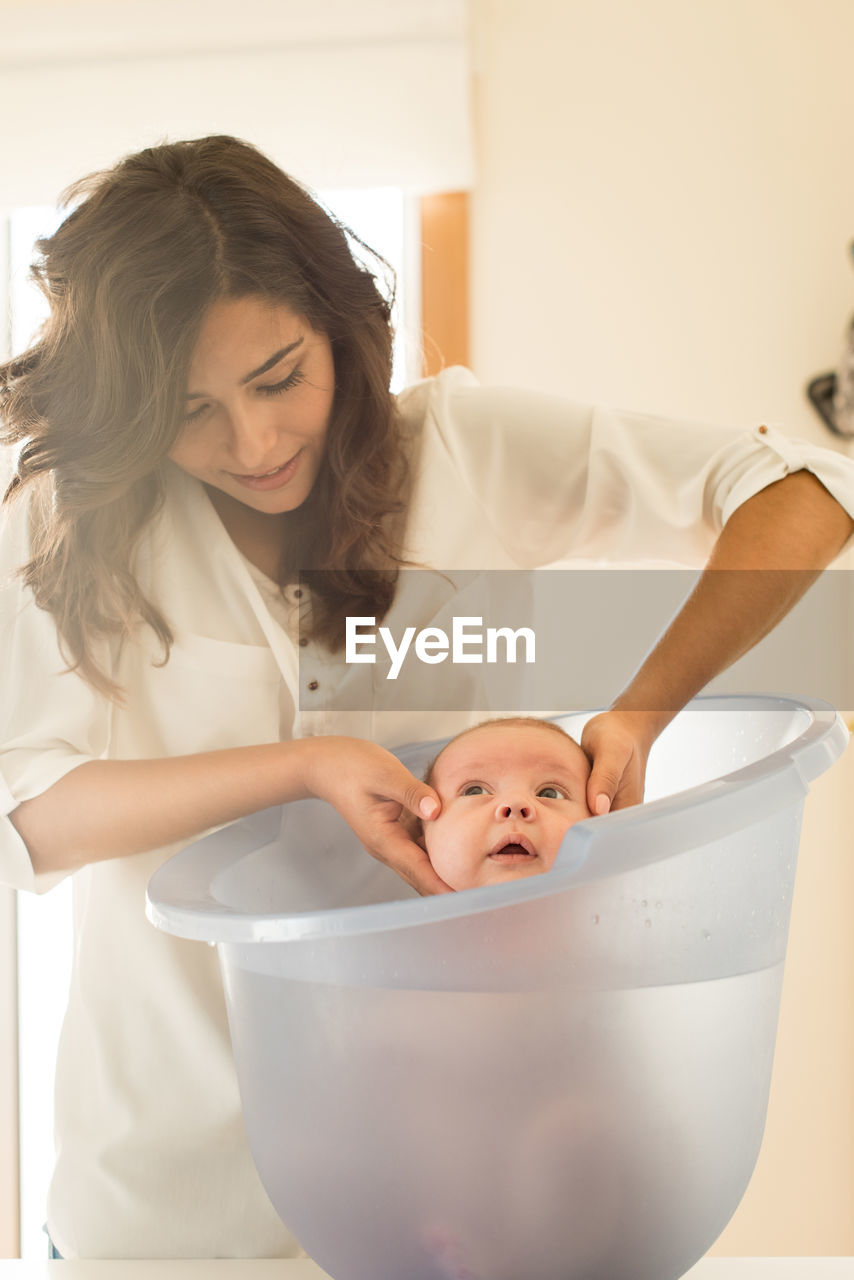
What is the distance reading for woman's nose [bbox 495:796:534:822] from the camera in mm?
633

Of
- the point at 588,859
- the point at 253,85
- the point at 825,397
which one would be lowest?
the point at 588,859

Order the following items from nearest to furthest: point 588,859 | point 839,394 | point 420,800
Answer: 1. point 588,859
2. point 420,800
3. point 839,394

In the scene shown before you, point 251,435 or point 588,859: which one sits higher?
point 251,435

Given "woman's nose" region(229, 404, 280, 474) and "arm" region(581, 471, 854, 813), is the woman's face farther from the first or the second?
"arm" region(581, 471, 854, 813)

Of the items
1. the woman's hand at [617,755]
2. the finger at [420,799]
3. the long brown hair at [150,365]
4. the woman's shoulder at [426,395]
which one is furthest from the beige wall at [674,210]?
the finger at [420,799]

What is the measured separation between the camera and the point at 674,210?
1479 mm

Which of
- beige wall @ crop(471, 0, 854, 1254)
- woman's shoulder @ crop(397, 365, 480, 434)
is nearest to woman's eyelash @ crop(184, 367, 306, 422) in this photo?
woman's shoulder @ crop(397, 365, 480, 434)

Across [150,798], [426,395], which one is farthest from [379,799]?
[426,395]

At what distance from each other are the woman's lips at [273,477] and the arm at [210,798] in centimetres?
22

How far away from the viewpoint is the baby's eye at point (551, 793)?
68 centimetres

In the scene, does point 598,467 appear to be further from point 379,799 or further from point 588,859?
point 588,859

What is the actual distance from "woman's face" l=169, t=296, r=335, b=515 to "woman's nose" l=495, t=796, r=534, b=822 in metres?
0.30

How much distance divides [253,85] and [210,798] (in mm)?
1171

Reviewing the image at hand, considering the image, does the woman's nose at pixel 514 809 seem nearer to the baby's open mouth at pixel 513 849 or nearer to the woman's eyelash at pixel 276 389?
the baby's open mouth at pixel 513 849
